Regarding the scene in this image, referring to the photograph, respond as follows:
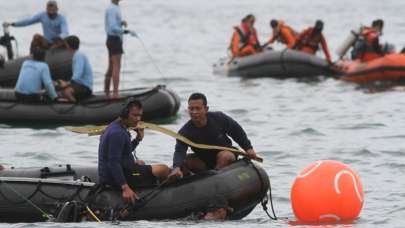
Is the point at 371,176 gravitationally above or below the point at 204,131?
below

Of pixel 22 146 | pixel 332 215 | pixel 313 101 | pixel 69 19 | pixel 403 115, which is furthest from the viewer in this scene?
pixel 69 19

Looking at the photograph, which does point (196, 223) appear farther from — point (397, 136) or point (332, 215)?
point (397, 136)

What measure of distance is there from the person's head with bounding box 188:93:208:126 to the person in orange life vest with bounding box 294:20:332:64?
1484 cm

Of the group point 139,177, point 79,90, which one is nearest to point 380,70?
point 79,90

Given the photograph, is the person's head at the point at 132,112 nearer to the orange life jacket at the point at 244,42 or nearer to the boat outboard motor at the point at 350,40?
the boat outboard motor at the point at 350,40

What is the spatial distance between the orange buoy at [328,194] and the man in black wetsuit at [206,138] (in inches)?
35.0

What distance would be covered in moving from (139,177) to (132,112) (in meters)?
0.83

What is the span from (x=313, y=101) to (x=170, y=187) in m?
13.5

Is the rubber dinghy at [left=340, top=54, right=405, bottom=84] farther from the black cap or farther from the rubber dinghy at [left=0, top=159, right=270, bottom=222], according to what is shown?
the rubber dinghy at [left=0, top=159, right=270, bottom=222]

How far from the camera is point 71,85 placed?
2094cm

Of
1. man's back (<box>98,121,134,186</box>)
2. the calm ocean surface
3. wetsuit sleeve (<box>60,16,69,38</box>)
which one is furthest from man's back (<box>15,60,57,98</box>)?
man's back (<box>98,121,134,186</box>)

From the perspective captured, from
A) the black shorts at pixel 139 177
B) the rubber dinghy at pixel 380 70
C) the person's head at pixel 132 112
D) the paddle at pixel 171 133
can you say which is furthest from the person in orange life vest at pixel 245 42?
the person's head at pixel 132 112

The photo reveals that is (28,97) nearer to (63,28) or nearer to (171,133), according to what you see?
(63,28)

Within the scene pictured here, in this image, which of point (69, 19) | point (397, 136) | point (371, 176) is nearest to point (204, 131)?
point (371, 176)
